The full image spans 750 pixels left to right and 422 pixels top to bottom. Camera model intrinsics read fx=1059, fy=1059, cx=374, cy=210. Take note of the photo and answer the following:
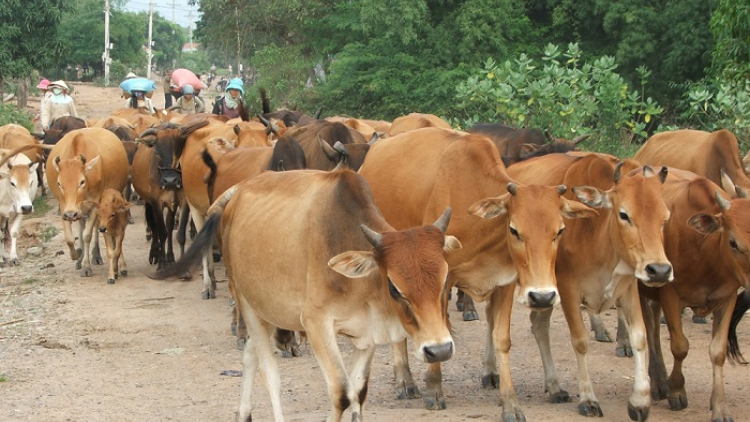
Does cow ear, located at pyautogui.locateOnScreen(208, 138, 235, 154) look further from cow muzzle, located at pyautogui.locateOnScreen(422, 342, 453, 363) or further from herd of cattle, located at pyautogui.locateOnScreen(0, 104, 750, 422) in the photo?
cow muzzle, located at pyautogui.locateOnScreen(422, 342, 453, 363)

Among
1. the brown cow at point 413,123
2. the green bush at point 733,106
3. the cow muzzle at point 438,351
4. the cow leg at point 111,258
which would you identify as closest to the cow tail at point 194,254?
the cow muzzle at point 438,351

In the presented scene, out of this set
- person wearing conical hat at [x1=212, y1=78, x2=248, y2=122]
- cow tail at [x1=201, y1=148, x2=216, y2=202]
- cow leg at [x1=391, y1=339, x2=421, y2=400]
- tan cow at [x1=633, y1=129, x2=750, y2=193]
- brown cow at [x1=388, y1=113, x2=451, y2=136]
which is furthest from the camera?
person wearing conical hat at [x1=212, y1=78, x2=248, y2=122]

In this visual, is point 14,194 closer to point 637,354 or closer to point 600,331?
point 600,331

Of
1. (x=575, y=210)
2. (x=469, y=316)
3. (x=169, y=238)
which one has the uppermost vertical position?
(x=575, y=210)

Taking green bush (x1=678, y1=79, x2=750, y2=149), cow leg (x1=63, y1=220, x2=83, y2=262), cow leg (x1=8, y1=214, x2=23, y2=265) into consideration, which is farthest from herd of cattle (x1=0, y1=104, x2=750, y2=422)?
cow leg (x1=8, y1=214, x2=23, y2=265)

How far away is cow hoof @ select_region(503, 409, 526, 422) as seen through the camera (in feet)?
23.5

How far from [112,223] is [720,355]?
334 inches

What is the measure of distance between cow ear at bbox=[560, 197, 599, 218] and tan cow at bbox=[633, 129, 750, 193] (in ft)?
10.2

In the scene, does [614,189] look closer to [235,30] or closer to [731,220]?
[731,220]

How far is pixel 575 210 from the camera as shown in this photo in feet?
23.7

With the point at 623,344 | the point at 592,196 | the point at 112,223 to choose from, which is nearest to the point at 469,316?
the point at 623,344

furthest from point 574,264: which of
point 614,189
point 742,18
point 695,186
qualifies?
point 742,18

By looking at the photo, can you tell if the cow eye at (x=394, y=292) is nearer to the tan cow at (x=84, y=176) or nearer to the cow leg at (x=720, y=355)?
the cow leg at (x=720, y=355)

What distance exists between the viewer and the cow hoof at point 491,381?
27.5 ft
